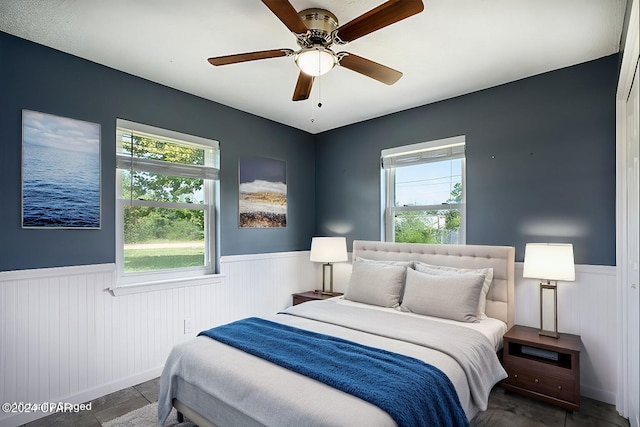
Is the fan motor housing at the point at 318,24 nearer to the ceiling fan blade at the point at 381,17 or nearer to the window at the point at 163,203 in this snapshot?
the ceiling fan blade at the point at 381,17

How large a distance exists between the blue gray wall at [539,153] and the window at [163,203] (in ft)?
7.35

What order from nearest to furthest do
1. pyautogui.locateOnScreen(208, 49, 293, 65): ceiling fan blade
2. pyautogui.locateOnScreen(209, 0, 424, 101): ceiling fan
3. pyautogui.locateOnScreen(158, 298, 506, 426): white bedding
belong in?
pyautogui.locateOnScreen(158, 298, 506, 426): white bedding < pyautogui.locateOnScreen(209, 0, 424, 101): ceiling fan < pyautogui.locateOnScreen(208, 49, 293, 65): ceiling fan blade

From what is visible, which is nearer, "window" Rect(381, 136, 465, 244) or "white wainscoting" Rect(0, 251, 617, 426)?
"white wainscoting" Rect(0, 251, 617, 426)

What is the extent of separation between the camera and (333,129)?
15.2 ft

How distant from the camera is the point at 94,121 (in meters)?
2.78

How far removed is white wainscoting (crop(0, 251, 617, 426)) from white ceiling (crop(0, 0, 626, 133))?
1.70m

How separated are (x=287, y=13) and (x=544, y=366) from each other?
293 cm

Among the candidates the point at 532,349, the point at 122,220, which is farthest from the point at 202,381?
the point at 532,349

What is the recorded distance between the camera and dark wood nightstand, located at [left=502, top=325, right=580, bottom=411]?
2423 millimetres

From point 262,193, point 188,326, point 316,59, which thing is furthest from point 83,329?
point 316,59

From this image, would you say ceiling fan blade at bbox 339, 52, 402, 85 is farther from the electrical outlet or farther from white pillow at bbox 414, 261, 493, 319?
the electrical outlet

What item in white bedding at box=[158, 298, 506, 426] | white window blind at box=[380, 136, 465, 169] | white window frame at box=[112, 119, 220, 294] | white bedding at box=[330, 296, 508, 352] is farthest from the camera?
white window blind at box=[380, 136, 465, 169]

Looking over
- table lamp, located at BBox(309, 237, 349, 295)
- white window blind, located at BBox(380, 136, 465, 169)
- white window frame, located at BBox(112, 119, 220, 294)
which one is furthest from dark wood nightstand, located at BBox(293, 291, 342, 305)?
white window blind, located at BBox(380, 136, 465, 169)

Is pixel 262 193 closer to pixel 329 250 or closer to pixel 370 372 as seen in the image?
pixel 329 250
